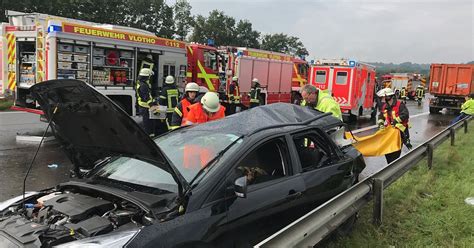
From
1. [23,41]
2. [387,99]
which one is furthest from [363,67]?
[23,41]

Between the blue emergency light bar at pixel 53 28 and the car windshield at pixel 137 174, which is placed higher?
the blue emergency light bar at pixel 53 28

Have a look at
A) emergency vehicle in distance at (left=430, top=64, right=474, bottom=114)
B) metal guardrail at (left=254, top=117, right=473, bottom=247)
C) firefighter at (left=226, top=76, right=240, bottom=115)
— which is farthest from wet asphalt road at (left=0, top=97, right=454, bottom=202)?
emergency vehicle in distance at (left=430, top=64, right=474, bottom=114)

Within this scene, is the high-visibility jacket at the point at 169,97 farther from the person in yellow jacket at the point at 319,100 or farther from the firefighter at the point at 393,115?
the firefighter at the point at 393,115

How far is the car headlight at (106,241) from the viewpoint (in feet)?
7.88

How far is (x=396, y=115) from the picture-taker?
23.5 ft

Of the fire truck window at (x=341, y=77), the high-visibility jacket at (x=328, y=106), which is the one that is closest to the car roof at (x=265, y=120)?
the high-visibility jacket at (x=328, y=106)

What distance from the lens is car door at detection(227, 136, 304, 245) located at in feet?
10.2

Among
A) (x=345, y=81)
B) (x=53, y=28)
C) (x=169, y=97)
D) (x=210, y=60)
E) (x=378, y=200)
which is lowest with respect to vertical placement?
(x=378, y=200)

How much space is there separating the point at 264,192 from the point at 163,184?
81cm

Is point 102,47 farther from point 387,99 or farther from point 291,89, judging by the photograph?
point 291,89

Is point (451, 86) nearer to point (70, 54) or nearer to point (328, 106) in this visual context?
point (328, 106)

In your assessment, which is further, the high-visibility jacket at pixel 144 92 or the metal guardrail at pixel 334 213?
the high-visibility jacket at pixel 144 92

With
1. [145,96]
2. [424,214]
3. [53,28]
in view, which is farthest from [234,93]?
[424,214]

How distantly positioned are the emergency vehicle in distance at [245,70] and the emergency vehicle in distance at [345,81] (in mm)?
1813
